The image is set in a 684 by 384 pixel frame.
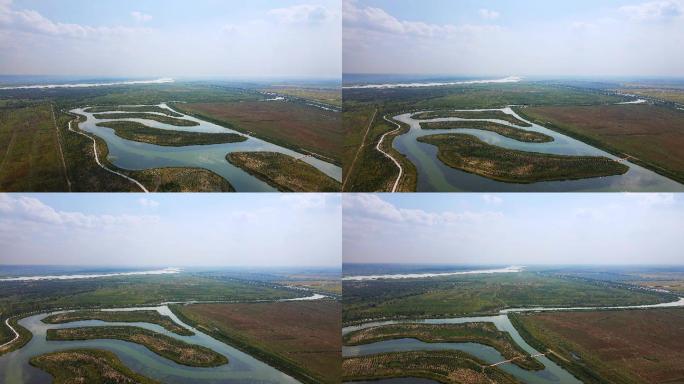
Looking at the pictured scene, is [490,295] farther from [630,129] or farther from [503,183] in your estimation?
[630,129]

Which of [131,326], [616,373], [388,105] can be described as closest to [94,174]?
[131,326]

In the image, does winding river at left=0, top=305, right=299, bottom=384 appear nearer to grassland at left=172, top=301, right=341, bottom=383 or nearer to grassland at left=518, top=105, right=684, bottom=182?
grassland at left=172, top=301, right=341, bottom=383

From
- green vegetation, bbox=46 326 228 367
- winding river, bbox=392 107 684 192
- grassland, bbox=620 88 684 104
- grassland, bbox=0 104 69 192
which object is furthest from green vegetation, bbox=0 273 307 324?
grassland, bbox=620 88 684 104

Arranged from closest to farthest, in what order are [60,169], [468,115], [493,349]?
1. [60,169]
2. [493,349]
3. [468,115]

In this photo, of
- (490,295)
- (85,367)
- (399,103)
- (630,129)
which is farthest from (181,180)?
(630,129)

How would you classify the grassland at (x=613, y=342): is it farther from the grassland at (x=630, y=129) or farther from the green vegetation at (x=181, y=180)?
the green vegetation at (x=181, y=180)

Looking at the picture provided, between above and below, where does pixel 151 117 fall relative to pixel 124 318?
above

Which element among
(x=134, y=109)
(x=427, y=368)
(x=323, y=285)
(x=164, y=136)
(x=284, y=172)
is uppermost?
(x=134, y=109)
